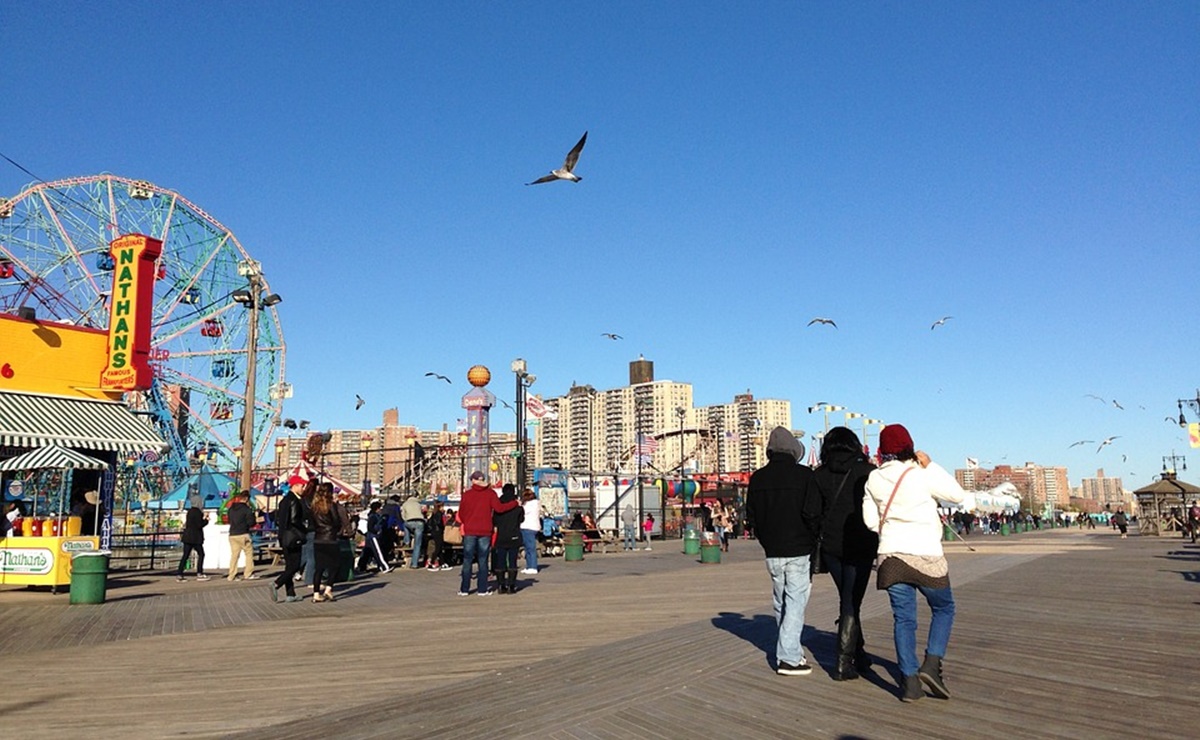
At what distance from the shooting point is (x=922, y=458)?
6.25 meters

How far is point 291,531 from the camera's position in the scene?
13414 mm

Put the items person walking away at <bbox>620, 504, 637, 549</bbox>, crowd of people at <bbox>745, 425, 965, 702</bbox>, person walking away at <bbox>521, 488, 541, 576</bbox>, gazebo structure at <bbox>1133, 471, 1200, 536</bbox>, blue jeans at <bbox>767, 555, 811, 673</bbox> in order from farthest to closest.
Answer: gazebo structure at <bbox>1133, 471, 1200, 536</bbox>
person walking away at <bbox>620, 504, 637, 549</bbox>
person walking away at <bbox>521, 488, 541, 576</bbox>
blue jeans at <bbox>767, 555, 811, 673</bbox>
crowd of people at <bbox>745, 425, 965, 702</bbox>

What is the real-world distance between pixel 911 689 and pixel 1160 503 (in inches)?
2292

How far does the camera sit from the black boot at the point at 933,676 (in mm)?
5926

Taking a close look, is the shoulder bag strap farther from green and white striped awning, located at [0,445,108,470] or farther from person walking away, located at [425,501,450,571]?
green and white striped awning, located at [0,445,108,470]

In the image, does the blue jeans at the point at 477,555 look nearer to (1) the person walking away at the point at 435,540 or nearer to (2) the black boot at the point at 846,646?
(1) the person walking away at the point at 435,540

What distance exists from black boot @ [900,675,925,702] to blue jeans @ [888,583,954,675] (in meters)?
0.04

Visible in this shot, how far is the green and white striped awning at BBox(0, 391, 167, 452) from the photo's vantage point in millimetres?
18875

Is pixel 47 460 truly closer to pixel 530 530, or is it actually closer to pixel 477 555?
pixel 477 555

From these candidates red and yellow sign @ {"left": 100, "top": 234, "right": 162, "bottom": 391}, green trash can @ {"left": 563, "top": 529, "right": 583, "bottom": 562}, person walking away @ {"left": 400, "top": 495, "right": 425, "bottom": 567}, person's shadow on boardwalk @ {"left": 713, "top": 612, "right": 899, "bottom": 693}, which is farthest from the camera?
green trash can @ {"left": 563, "top": 529, "right": 583, "bottom": 562}

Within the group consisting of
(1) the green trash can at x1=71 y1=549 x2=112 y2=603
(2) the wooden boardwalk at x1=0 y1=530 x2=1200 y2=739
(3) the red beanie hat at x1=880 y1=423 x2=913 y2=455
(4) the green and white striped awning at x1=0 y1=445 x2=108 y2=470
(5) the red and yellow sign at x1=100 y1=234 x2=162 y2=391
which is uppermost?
(5) the red and yellow sign at x1=100 y1=234 x2=162 y2=391

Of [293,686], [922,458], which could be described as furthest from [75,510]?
[922,458]

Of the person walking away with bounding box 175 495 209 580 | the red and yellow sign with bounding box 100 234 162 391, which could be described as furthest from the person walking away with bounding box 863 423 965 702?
the red and yellow sign with bounding box 100 234 162 391

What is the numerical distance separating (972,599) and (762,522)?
730 cm
